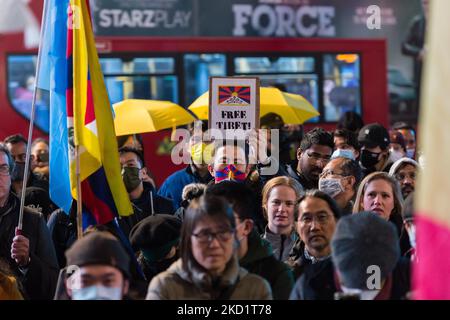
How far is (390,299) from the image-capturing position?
4910 mm

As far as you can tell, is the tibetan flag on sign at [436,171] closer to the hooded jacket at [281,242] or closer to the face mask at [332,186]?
the hooded jacket at [281,242]

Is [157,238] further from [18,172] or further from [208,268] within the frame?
[18,172]

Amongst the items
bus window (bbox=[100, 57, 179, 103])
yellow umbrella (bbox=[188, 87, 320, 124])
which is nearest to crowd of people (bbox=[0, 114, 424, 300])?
yellow umbrella (bbox=[188, 87, 320, 124])

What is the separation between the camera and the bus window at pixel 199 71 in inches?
683

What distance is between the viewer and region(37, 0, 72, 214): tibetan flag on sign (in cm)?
727

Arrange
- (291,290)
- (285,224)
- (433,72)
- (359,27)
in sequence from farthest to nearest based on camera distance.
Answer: (359,27) < (285,224) < (291,290) < (433,72)

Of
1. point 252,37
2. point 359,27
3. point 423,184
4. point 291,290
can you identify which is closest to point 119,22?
point 252,37

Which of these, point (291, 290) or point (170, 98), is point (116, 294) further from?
point (170, 98)

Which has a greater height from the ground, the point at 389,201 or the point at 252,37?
the point at 252,37

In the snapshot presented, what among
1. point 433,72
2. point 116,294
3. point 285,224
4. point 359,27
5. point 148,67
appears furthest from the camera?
point 359,27

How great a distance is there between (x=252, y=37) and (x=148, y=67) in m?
1.96

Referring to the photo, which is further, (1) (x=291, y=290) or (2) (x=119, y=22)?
(2) (x=119, y=22)

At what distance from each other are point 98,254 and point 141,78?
40.7 feet

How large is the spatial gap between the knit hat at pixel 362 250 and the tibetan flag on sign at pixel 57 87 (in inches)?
107
